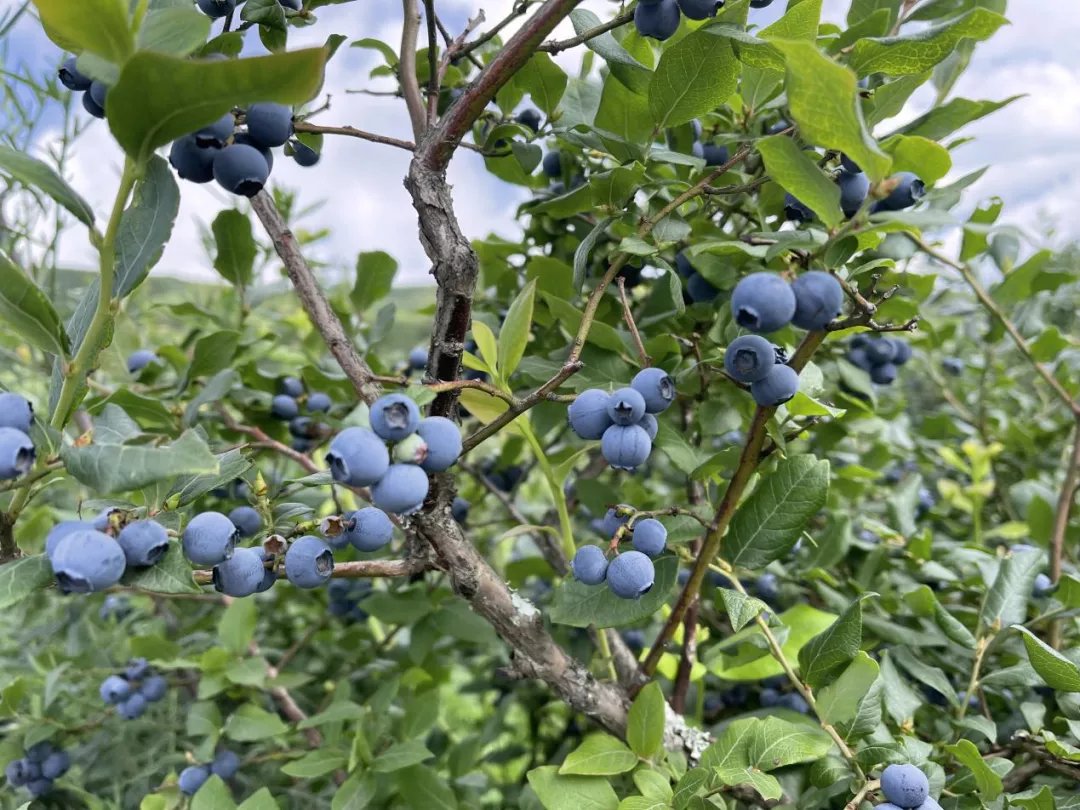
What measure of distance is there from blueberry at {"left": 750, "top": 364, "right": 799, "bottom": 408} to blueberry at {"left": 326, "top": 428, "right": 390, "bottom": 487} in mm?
356

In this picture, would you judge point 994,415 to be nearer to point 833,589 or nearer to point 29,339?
point 833,589

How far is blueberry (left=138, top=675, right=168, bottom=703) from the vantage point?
4.33ft

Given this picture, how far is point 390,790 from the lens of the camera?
43.4 inches

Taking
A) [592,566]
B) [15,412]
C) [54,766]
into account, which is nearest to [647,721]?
[592,566]

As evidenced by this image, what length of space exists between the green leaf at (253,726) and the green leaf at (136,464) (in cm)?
74

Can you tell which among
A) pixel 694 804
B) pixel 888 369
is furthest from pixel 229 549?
pixel 888 369

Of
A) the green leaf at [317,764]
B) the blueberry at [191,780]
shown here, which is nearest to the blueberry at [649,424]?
the green leaf at [317,764]

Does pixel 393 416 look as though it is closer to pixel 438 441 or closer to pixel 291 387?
pixel 438 441

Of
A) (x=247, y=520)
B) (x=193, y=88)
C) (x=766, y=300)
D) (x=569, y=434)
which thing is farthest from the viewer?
(x=569, y=434)

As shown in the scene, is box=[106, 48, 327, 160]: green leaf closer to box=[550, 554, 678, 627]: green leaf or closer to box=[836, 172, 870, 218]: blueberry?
box=[836, 172, 870, 218]: blueberry

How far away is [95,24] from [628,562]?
62 cm

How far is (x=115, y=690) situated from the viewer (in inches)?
50.7

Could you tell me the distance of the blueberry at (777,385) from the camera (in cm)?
71

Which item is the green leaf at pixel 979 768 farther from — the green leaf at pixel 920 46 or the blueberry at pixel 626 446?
the green leaf at pixel 920 46
